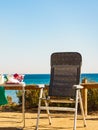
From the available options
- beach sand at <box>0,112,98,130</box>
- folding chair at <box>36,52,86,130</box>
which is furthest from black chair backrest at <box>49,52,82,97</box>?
beach sand at <box>0,112,98,130</box>

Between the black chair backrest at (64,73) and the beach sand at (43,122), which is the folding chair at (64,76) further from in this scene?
the beach sand at (43,122)

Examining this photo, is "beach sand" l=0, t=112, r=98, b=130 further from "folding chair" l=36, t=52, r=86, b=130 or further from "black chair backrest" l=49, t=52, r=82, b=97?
"black chair backrest" l=49, t=52, r=82, b=97

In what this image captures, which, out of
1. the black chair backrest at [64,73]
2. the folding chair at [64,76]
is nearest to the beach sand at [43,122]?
Result: the folding chair at [64,76]

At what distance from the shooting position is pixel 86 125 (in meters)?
7.04

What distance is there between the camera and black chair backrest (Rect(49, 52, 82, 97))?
6.80 meters

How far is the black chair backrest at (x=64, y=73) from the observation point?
680cm

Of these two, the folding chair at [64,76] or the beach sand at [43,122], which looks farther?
the beach sand at [43,122]

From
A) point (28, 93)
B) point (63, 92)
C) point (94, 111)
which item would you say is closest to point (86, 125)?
point (63, 92)

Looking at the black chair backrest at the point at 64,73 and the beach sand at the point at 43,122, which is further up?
the black chair backrest at the point at 64,73

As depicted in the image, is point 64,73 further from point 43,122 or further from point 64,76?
point 43,122

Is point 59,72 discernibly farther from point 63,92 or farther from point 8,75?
point 8,75

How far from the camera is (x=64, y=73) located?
699cm

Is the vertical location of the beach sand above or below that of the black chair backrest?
below

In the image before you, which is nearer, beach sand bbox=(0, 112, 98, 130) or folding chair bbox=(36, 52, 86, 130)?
folding chair bbox=(36, 52, 86, 130)
